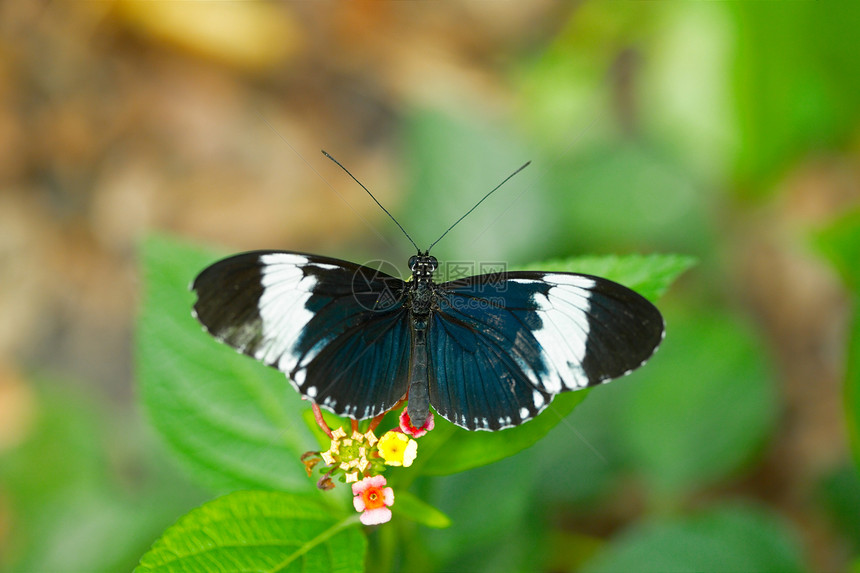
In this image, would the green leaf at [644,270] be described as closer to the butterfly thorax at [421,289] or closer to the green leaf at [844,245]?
the butterfly thorax at [421,289]

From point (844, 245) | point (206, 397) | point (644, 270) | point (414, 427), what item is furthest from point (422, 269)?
point (844, 245)

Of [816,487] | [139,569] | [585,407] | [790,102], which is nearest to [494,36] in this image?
[790,102]

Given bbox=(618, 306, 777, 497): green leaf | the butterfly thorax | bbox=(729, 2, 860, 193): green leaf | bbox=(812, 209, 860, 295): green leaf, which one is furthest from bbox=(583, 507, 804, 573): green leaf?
bbox=(729, 2, 860, 193): green leaf

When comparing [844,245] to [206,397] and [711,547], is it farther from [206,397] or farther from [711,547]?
[206,397]

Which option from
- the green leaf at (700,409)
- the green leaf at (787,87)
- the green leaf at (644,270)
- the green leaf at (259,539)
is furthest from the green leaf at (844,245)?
the green leaf at (259,539)

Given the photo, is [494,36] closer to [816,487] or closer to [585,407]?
[585,407]

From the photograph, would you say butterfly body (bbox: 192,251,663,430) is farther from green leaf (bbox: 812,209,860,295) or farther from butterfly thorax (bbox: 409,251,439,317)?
green leaf (bbox: 812,209,860,295)

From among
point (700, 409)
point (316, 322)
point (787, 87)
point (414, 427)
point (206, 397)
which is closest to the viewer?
point (414, 427)
